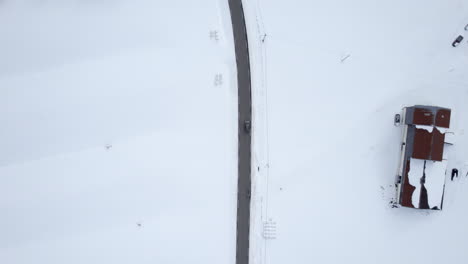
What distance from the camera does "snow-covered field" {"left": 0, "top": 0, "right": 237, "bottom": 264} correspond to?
1484 cm

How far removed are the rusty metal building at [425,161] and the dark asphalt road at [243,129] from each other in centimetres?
683

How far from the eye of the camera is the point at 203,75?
15594mm

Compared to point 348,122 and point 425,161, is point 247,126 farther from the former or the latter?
point 425,161

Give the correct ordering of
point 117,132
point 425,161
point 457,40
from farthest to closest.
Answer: point 457,40 < point 117,132 < point 425,161

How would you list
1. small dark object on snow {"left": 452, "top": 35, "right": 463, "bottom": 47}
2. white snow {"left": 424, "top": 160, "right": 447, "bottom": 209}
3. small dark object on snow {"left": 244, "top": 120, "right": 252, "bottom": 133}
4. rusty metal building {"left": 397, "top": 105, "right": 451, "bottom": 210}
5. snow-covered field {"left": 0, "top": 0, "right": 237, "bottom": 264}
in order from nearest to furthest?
rusty metal building {"left": 397, "top": 105, "right": 451, "bottom": 210}
white snow {"left": 424, "top": 160, "right": 447, "bottom": 209}
snow-covered field {"left": 0, "top": 0, "right": 237, "bottom": 264}
small dark object on snow {"left": 244, "top": 120, "right": 252, "bottom": 133}
small dark object on snow {"left": 452, "top": 35, "right": 463, "bottom": 47}

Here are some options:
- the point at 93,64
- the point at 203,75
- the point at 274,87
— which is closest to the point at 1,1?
the point at 93,64

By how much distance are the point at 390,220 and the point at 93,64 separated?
1533 centimetres

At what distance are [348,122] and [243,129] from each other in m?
4.85

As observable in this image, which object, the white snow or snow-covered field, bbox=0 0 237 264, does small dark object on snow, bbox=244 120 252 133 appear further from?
the white snow

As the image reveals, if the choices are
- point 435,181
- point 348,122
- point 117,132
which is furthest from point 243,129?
point 435,181

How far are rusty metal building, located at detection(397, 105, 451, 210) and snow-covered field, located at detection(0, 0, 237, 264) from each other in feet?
25.0

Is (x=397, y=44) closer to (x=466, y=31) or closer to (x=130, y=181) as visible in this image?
(x=466, y=31)

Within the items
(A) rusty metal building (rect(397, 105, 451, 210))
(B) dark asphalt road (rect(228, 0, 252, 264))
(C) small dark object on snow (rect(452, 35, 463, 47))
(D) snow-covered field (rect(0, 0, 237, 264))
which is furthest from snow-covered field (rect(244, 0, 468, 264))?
(D) snow-covered field (rect(0, 0, 237, 264))

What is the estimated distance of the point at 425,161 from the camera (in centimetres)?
1440
